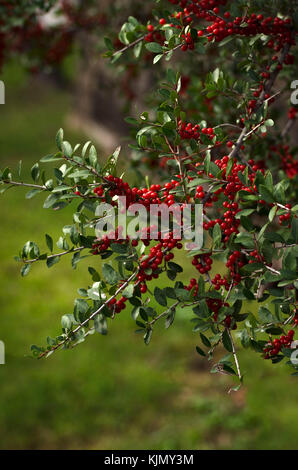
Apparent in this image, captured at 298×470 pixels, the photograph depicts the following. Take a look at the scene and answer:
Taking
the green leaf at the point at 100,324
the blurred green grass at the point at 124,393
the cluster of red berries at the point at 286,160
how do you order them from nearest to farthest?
the green leaf at the point at 100,324 → the cluster of red berries at the point at 286,160 → the blurred green grass at the point at 124,393

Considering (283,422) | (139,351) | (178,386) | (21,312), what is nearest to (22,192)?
(21,312)

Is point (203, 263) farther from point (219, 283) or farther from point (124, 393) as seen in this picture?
point (124, 393)

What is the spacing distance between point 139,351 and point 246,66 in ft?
9.84

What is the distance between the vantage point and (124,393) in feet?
13.0

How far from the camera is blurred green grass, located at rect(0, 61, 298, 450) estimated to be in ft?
11.5

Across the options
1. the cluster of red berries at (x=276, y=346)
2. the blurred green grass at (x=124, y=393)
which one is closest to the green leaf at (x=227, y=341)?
the cluster of red berries at (x=276, y=346)

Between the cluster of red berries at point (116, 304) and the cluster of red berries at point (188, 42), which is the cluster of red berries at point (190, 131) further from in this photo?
the cluster of red berries at point (116, 304)

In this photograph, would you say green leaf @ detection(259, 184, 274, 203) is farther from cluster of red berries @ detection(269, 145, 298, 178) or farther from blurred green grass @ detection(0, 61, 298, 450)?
blurred green grass @ detection(0, 61, 298, 450)

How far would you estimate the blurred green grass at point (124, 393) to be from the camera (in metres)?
3.50

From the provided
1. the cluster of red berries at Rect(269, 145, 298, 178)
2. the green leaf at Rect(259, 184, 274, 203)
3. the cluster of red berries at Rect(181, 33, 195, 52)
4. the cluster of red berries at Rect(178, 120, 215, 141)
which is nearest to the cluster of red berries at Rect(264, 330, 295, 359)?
the green leaf at Rect(259, 184, 274, 203)

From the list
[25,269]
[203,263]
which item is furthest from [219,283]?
[25,269]

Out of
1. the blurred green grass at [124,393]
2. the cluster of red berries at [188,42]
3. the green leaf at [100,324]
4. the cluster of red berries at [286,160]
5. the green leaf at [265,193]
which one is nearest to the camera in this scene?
the green leaf at [265,193]

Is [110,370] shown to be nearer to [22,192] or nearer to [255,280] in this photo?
[255,280]

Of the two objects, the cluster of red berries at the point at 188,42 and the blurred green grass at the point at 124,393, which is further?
the blurred green grass at the point at 124,393
